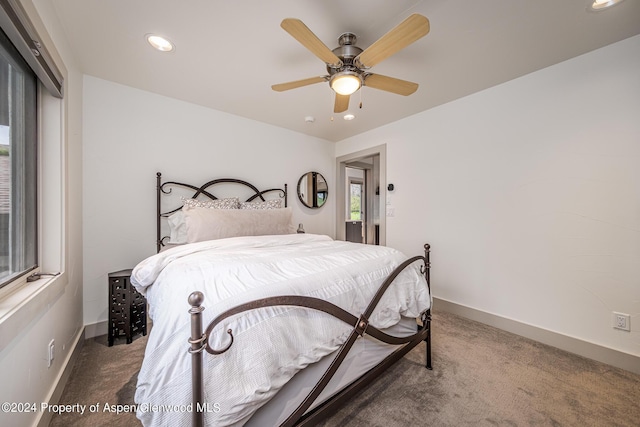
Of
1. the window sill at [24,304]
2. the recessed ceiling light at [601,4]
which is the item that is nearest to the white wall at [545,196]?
the recessed ceiling light at [601,4]

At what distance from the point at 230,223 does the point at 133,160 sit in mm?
1278

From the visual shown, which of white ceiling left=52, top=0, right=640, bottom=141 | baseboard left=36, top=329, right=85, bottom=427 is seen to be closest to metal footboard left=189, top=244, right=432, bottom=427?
baseboard left=36, top=329, right=85, bottom=427

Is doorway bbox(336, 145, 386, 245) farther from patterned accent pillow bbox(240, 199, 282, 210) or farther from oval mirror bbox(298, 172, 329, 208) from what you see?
patterned accent pillow bbox(240, 199, 282, 210)

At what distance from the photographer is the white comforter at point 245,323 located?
2.58 ft

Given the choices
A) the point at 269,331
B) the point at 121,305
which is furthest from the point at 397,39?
the point at 121,305

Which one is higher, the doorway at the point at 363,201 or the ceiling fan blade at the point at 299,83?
the ceiling fan blade at the point at 299,83

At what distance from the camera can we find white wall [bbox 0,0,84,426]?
1.01m

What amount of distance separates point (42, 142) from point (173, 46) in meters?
1.11

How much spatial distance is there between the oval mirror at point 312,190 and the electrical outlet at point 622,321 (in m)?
3.36

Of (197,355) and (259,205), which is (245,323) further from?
(259,205)

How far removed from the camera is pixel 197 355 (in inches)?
28.6

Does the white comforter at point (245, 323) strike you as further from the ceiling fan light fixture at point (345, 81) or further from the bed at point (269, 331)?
the ceiling fan light fixture at point (345, 81)

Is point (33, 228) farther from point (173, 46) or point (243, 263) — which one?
point (173, 46)

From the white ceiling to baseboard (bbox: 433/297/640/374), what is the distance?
240 cm
